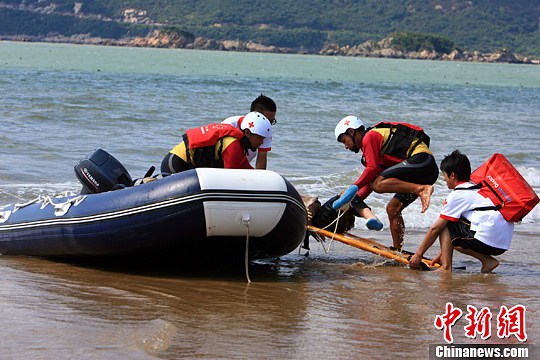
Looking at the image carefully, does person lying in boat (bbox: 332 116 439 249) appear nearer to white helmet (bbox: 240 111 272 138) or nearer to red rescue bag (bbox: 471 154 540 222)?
red rescue bag (bbox: 471 154 540 222)

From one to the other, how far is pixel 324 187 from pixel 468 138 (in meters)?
6.56

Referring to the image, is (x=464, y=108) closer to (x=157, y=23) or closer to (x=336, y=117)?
(x=336, y=117)

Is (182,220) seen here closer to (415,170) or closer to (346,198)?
(346,198)

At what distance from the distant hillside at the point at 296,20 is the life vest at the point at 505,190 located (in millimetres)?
138720

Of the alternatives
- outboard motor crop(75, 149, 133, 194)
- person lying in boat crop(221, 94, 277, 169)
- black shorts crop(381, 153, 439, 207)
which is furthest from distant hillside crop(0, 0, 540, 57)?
outboard motor crop(75, 149, 133, 194)

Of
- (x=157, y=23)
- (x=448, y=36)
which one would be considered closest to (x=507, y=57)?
(x=448, y=36)

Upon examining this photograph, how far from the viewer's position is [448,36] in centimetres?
15488

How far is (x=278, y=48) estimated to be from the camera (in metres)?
146

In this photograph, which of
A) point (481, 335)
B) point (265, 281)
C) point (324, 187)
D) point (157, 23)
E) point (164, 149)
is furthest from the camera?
point (157, 23)

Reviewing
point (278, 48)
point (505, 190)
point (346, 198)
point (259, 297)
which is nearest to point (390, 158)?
point (346, 198)

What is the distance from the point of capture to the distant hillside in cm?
14900

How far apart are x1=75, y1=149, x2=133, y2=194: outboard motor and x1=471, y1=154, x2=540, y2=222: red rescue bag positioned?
8.03ft

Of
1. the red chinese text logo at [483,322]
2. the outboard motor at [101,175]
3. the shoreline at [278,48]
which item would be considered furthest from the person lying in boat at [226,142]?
the shoreline at [278,48]

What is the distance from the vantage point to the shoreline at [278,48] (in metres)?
136
